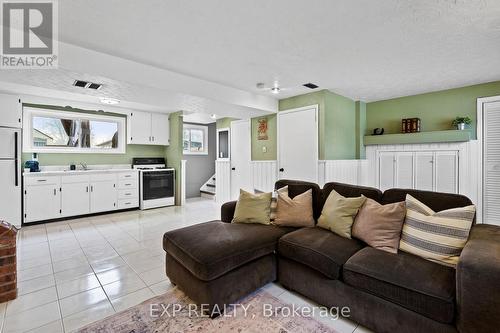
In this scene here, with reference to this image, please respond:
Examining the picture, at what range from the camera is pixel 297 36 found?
7.68ft

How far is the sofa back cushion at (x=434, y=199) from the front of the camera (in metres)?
1.92

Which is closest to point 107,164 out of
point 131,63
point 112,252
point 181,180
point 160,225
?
point 181,180

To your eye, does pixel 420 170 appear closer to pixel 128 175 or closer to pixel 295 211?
pixel 295 211

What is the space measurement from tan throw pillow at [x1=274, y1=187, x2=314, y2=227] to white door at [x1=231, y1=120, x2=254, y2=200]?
271 cm

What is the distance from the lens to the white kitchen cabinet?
411 centimetres

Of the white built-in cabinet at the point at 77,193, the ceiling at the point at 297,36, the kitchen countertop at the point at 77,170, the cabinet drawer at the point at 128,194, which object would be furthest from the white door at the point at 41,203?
the ceiling at the point at 297,36

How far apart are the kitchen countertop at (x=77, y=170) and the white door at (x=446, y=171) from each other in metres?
6.24

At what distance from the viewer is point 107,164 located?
5.43 meters

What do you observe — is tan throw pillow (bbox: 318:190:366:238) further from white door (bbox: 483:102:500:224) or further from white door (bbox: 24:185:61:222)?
white door (bbox: 24:185:61:222)

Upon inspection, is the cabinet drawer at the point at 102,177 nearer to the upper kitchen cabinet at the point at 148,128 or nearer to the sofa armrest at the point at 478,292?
the upper kitchen cabinet at the point at 148,128

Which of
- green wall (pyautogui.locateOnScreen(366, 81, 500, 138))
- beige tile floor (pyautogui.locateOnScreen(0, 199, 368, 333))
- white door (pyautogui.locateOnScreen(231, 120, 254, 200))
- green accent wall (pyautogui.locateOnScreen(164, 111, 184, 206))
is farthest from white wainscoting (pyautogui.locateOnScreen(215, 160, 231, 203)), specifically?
green wall (pyautogui.locateOnScreen(366, 81, 500, 138))

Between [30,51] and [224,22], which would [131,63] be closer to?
[30,51]

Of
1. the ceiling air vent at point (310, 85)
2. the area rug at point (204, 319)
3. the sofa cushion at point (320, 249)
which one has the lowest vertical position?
the area rug at point (204, 319)

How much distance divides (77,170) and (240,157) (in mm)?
3571
